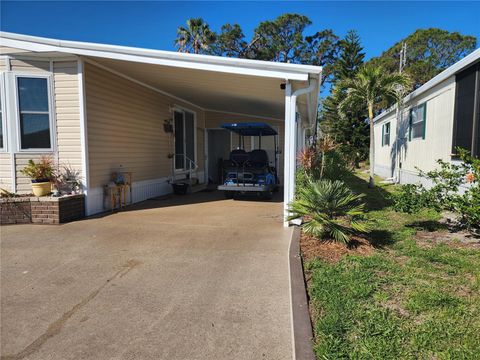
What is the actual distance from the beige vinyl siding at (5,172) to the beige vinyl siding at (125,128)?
1548 millimetres

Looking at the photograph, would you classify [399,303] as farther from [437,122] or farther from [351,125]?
[351,125]

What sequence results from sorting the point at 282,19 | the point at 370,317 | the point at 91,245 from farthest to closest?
the point at 282,19 < the point at 91,245 < the point at 370,317

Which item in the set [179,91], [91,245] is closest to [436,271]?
[91,245]

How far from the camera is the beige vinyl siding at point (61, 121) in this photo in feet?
22.9

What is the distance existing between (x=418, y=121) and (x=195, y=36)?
21.7 meters

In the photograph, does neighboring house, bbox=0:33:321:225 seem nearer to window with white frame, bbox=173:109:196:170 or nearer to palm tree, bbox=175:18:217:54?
window with white frame, bbox=173:109:196:170

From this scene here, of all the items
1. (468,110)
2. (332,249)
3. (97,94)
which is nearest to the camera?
(332,249)

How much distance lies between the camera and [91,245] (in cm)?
527

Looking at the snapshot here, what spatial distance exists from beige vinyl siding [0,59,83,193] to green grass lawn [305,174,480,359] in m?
5.46

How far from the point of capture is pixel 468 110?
302 inches

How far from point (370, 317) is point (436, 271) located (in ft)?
5.15

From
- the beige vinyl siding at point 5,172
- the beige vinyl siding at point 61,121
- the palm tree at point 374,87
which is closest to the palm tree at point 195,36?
the palm tree at point 374,87

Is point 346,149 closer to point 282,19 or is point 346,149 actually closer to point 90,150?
point 282,19

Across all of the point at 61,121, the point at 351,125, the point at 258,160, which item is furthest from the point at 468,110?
the point at 351,125
